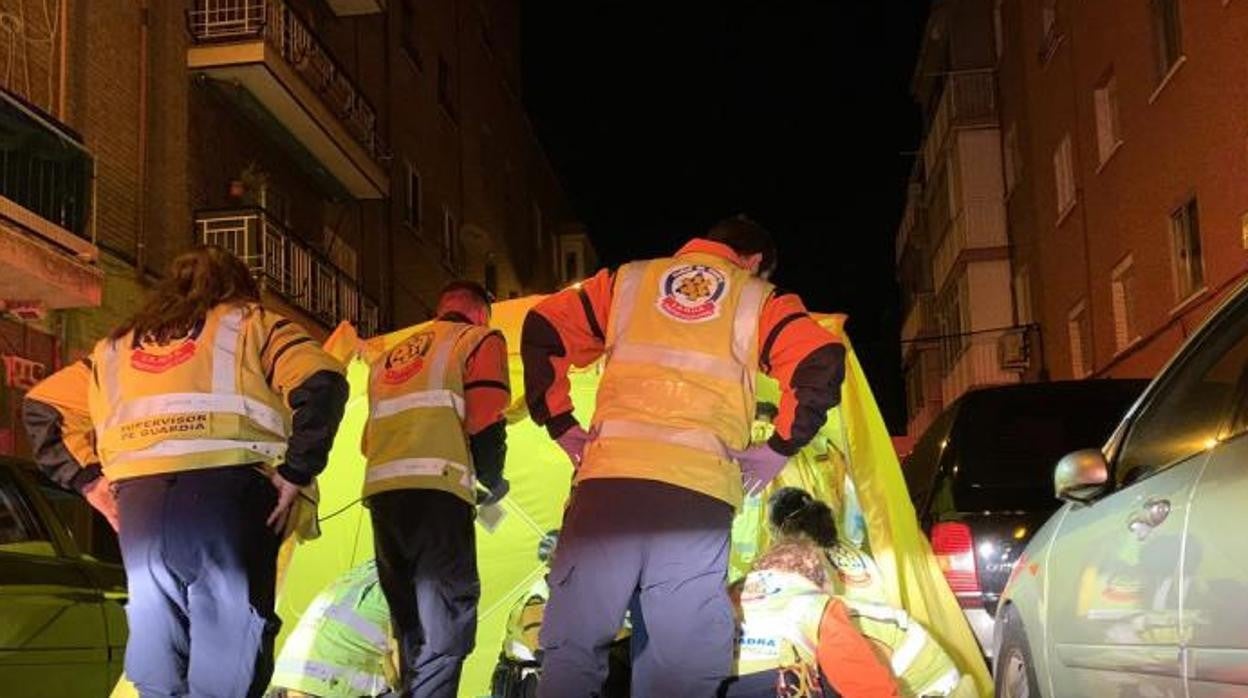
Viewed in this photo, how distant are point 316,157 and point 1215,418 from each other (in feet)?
52.7

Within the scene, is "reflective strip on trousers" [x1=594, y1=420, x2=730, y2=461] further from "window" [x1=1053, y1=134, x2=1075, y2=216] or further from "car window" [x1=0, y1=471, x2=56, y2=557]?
"window" [x1=1053, y1=134, x2=1075, y2=216]

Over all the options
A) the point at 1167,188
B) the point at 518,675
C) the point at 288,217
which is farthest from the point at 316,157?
the point at 518,675

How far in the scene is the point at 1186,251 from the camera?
52.6ft

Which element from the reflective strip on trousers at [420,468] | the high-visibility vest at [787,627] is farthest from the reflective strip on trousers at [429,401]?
the high-visibility vest at [787,627]

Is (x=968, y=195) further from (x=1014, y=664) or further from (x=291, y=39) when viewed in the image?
(x=1014, y=664)

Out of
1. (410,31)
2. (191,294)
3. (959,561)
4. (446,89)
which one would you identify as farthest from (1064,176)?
(191,294)

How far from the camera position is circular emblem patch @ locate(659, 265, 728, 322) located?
3969 millimetres

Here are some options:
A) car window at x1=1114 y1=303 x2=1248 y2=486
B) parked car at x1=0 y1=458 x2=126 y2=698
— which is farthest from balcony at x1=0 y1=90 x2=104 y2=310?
car window at x1=1114 y1=303 x2=1248 y2=486

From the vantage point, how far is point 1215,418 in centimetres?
328

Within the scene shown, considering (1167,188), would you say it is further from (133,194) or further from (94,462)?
(94,462)

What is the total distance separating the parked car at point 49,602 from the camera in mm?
5125

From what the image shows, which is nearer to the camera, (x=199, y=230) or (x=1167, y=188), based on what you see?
(x=199, y=230)

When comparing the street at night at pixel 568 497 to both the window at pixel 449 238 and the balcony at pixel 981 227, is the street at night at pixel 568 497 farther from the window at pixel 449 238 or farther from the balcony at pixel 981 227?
the balcony at pixel 981 227

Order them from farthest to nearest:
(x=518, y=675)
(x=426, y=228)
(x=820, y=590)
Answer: (x=426, y=228)
(x=518, y=675)
(x=820, y=590)
